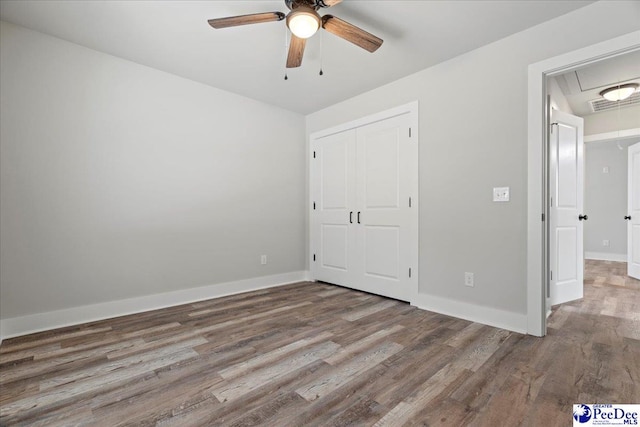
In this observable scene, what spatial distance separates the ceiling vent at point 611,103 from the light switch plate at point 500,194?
2979 mm

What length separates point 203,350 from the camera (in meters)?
2.11

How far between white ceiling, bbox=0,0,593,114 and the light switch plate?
1275mm

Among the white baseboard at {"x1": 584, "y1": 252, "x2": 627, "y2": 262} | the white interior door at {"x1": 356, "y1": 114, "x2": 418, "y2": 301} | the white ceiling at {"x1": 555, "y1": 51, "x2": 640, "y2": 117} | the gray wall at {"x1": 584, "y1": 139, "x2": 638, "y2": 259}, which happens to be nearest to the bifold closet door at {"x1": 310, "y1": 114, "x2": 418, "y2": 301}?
the white interior door at {"x1": 356, "y1": 114, "x2": 418, "y2": 301}

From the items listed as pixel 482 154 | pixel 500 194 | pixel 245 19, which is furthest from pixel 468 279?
pixel 245 19

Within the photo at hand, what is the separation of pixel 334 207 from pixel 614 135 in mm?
4535

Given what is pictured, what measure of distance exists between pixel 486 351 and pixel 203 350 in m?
1.97

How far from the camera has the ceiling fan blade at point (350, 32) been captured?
6.67 feet

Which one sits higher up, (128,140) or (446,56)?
(446,56)

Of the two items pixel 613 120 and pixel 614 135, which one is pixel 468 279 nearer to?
pixel 614 135

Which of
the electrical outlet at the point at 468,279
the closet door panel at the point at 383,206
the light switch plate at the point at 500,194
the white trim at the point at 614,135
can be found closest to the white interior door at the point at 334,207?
the closet door panel at the point at 383,206

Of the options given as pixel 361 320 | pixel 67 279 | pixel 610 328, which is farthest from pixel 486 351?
pixel 67 279

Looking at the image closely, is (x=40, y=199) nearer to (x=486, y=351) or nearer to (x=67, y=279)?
(x=67, y=279)

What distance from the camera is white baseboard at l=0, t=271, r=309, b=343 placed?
7.89 feet

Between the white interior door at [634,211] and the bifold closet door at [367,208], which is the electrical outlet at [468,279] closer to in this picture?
the bifold closet door at [367,208]
